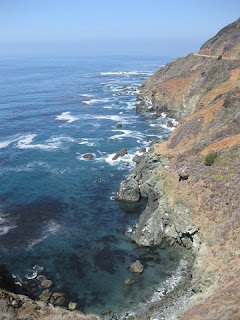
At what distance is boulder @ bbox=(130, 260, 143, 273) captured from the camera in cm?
3764

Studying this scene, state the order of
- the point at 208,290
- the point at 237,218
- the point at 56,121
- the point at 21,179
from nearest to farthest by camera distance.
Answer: the point at 208,290, the point at 237,218, the point at 21,179, the point at 56,121

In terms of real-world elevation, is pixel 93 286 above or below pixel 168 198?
below

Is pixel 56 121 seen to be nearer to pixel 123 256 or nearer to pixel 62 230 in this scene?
pixel 62 230

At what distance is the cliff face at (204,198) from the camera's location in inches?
1147

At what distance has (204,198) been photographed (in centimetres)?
3788

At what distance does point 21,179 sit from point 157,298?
39.9 metres

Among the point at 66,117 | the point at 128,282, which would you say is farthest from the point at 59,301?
the point at 66,117

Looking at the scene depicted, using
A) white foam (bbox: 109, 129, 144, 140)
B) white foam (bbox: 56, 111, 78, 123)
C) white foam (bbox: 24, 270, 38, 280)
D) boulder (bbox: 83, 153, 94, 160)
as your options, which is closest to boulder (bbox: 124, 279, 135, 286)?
white foam (bbox: 24, 270, 38, 280)

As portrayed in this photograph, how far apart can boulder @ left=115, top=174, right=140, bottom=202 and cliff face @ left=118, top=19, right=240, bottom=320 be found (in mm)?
183

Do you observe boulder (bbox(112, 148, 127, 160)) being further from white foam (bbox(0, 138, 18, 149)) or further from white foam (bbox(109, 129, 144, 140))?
white foam (bbox(0, 138, 18, 149))

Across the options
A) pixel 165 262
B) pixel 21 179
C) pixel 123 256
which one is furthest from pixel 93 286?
pixel 21 179

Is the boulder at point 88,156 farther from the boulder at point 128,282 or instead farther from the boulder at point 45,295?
the boulder at point 45,295

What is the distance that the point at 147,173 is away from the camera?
5706 cm

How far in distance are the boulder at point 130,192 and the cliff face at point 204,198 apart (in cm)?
18
